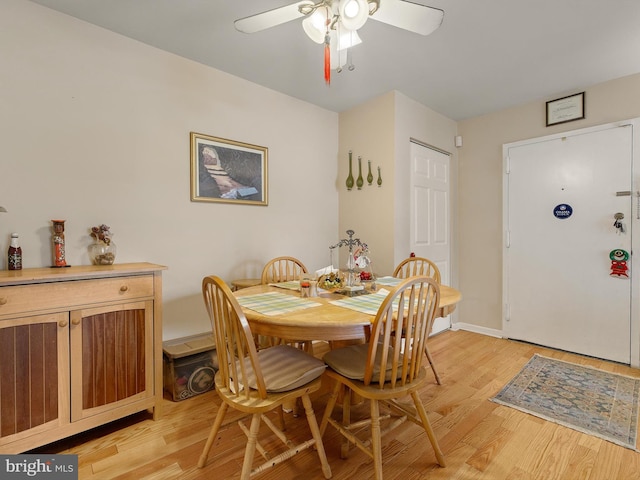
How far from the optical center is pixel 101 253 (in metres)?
1.99

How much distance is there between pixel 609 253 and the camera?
2.73 metres

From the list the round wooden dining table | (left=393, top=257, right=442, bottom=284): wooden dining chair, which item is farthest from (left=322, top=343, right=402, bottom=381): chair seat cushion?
(left=393, top=257, right=442, bottom=284): wooden dining chair

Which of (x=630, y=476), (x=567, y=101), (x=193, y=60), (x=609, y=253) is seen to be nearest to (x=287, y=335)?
(x=630, y=476)

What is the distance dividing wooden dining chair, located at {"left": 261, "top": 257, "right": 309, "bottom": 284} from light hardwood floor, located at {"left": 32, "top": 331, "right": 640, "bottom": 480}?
3.26 ft

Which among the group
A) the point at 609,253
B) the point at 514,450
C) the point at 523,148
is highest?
the point at 523,148

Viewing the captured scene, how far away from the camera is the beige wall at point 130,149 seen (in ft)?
5.90

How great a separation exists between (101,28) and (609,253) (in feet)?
14.3

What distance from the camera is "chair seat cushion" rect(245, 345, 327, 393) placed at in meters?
1.33

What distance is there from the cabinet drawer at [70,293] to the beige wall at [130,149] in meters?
0.46

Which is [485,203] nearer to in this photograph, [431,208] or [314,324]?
[431,208]

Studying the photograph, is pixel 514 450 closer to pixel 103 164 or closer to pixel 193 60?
pixel 103 164

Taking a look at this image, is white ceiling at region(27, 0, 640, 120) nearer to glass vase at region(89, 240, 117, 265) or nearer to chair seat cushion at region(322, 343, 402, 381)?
glass vase at region(89, 240, 117, 265)

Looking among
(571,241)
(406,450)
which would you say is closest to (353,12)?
(406,450)

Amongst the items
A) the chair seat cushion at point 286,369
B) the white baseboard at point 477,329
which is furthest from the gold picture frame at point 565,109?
the chair seat cushion at point 286,369
